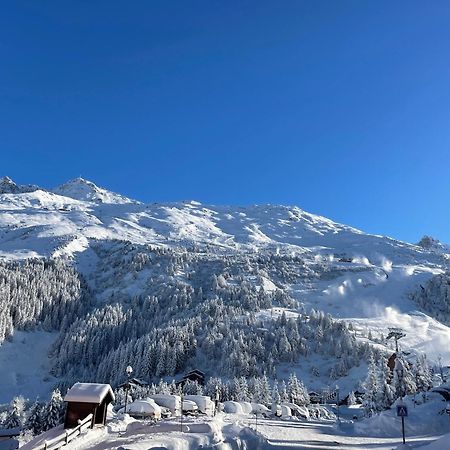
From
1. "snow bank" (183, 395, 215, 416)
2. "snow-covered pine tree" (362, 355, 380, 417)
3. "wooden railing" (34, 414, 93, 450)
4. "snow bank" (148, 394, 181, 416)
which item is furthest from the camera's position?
"snow bank" (183, 395, 215, 416)

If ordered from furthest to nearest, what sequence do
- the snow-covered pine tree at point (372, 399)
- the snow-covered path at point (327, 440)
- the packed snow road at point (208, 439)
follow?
the snow-covered pine tree at point (372, 399)
the snow-covered path at point (327, 440)
the packed snow road at point (208, 439)

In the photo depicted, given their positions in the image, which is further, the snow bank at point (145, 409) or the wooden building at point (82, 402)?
the snow bank at point (145, 409)

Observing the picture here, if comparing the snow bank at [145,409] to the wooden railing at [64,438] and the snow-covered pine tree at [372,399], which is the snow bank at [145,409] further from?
the wooden railing at [64,438]

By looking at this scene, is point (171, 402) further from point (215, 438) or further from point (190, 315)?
point (190, 315)

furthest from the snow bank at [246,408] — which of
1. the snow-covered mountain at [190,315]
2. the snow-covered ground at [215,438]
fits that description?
the snow-covered mountain at [190,315]

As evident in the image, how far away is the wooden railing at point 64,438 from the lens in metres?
19.5

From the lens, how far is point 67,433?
20.8m

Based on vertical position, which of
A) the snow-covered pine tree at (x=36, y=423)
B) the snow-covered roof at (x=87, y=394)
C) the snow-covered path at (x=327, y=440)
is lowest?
the snow-covered pine tree at (x=36, y=423)

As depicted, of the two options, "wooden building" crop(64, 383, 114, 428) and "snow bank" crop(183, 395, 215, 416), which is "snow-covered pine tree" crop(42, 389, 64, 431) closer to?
"snow bank" crop(183, 395, 215, 416)

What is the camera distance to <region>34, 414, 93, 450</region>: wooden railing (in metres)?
19.5

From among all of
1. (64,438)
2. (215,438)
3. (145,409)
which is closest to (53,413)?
(145,409)

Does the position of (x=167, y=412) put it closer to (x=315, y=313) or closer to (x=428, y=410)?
(x=428, y=410)

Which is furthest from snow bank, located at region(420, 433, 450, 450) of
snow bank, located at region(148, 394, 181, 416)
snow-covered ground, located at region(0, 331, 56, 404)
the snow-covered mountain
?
snow-covered ground, located at region(0, 331, 56, 404)

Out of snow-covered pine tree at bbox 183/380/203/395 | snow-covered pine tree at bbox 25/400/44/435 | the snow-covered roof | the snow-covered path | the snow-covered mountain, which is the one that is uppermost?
the snow-covered mountain
